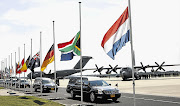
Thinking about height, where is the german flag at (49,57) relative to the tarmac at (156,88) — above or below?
above

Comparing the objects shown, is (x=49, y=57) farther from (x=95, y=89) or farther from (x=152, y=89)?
(x=152, y=89)

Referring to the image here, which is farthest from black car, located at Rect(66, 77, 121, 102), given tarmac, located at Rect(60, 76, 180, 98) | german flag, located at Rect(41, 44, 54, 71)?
tarmac, located at Rect(60, 76, 180, 98)

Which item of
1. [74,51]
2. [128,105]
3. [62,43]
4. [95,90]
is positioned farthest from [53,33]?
[128,105]

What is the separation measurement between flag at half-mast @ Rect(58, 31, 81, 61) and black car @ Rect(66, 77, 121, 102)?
8.90 ft

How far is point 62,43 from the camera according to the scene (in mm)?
16719

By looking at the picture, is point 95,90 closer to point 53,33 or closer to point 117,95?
point 117,95

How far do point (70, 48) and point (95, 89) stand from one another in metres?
3.53

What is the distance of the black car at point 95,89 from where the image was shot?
595 inches

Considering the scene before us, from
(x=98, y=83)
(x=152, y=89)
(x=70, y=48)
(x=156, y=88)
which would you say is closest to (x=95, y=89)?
(x=98, y=83)

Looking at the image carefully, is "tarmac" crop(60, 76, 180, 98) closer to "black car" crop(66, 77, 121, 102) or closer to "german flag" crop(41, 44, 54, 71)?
"black car" crop(66, 77, 121, 102)

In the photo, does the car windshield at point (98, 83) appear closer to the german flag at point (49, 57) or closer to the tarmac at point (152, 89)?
the german flag at point (49, 57)

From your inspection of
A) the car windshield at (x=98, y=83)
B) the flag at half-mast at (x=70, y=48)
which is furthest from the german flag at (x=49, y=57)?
the car windshield at (x=98, y=83)

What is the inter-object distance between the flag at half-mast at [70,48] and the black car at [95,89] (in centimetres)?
271

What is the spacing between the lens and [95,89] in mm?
15711
